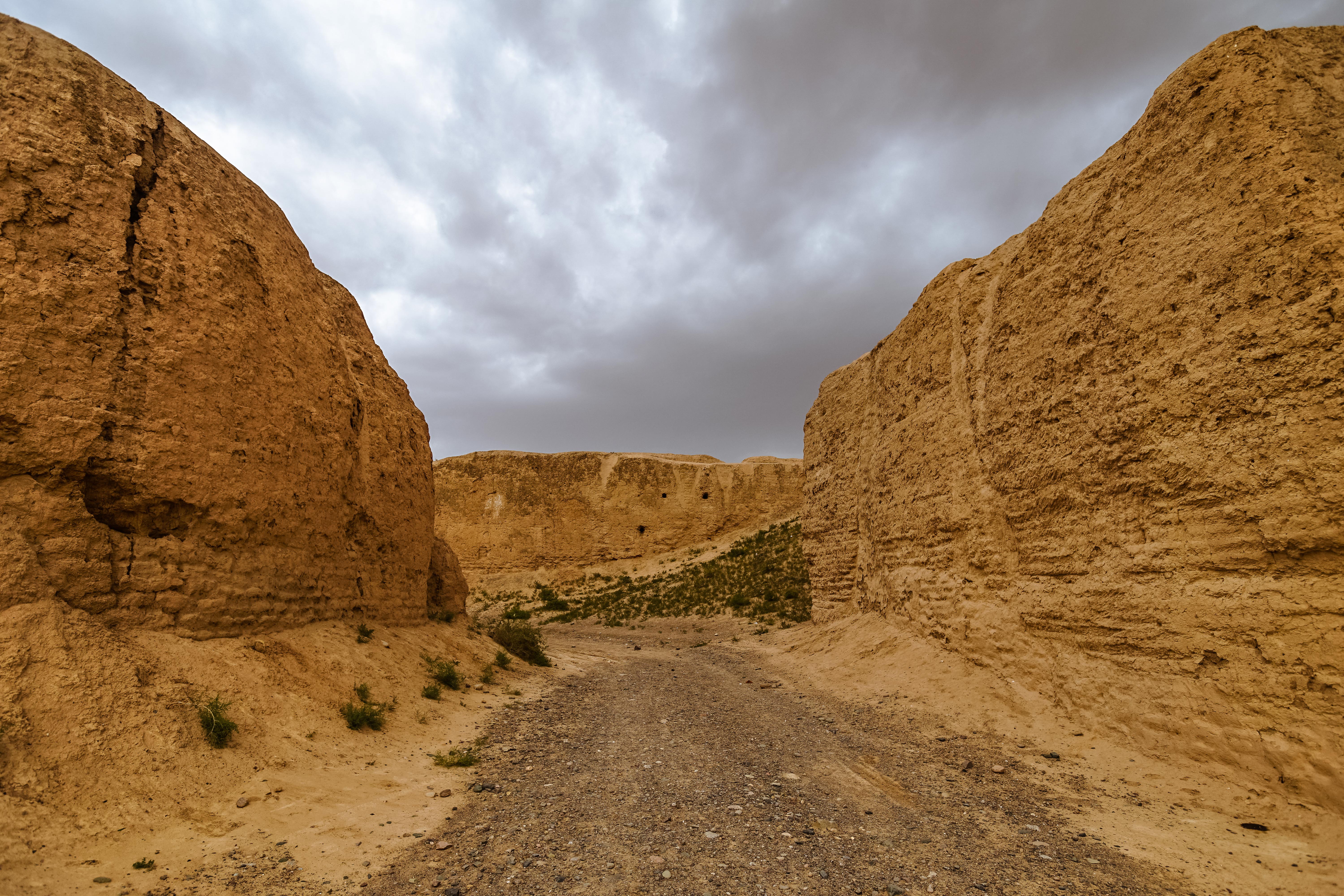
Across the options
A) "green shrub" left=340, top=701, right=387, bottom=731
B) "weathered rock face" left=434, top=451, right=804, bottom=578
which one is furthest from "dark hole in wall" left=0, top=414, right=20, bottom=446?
"weathered rock face" left=434, top=451, right=804, bottom=578

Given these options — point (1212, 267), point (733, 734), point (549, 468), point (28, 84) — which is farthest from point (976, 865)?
point (549, 468)

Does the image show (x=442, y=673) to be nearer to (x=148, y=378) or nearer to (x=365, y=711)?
(x=365, y=711)

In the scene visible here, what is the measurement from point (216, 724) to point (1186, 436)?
7.60m

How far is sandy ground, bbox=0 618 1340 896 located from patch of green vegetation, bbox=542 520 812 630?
837 centimetres

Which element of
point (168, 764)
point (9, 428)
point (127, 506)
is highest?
point (9, 428)

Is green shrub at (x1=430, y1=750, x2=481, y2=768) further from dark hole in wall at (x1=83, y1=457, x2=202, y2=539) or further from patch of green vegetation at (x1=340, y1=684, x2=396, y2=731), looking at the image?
dark hole in wall at (x1=83, y1=457, x2=202, y2=539)

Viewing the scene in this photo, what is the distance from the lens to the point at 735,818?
3986 millimetres

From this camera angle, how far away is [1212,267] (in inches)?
186

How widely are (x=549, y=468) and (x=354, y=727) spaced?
2593cm

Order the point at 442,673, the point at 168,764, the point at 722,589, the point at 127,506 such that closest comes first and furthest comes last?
the point at 168,764, the point at 127,506, the point at 442,673, the point at 722,589

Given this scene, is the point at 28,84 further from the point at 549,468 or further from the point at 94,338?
the point at 549,468

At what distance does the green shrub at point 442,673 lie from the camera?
770cm

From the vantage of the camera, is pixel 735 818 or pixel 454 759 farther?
pixel 454 759

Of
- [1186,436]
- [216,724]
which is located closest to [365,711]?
[216,724]
